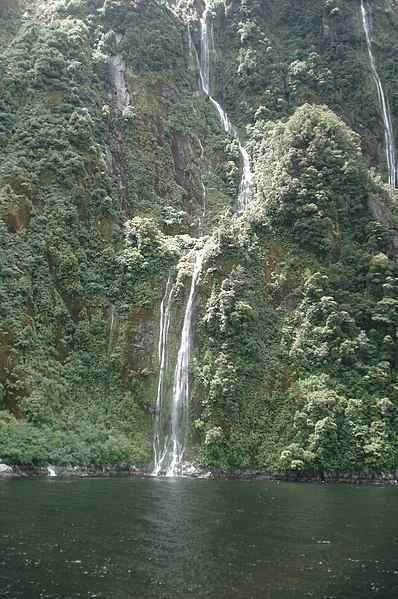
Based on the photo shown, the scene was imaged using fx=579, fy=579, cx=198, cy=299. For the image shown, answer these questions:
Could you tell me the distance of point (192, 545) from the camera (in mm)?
18359

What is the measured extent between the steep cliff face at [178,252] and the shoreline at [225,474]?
77cm

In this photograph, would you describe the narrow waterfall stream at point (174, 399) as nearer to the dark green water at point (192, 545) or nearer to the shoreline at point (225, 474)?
the shoreline at point (225, 474)

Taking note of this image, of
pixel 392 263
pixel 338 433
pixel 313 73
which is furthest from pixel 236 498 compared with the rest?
pixel 313 73

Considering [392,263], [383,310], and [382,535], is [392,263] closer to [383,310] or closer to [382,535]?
[383,310]

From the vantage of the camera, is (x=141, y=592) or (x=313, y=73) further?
(x=313, y=73)

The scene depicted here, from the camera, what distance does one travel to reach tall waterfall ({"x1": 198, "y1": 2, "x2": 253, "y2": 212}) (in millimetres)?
68500

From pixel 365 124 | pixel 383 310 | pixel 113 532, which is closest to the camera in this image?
pixel 113 532

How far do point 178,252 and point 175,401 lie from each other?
1524 centimetres

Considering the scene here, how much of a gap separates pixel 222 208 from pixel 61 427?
33.7 metres

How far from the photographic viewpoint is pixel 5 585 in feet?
45.0

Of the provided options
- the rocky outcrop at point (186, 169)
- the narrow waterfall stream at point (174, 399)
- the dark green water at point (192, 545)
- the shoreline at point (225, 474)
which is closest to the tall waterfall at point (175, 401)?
the narrow waterfall stream at point (174, 399)

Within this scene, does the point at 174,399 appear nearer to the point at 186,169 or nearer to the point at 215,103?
the point at 186,169

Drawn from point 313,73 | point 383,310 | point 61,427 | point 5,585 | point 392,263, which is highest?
point 313,73

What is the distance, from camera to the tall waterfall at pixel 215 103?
2697 inches
